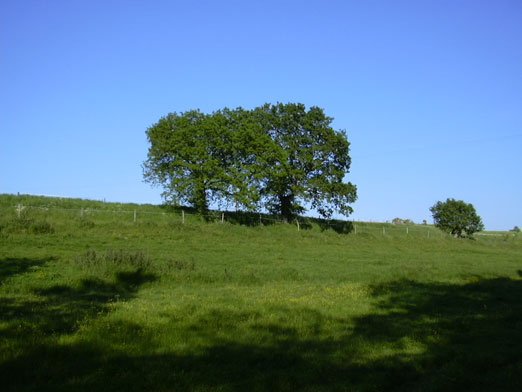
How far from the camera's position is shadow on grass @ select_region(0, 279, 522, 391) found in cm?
745

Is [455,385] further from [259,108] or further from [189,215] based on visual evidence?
[259,108]

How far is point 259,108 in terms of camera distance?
5925 centimetres

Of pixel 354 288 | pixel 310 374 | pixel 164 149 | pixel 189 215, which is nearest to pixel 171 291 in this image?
pixel 354 288

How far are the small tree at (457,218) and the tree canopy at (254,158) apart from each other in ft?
87.9

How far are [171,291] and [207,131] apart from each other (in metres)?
34.2

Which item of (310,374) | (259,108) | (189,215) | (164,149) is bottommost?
(310,374)

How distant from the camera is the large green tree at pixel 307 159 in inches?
2196

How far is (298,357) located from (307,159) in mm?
47440

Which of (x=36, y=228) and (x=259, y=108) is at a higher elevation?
A: (x=259, y=108)

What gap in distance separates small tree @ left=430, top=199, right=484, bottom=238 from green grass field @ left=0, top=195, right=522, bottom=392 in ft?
177

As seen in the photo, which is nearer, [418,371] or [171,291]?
[418,371]

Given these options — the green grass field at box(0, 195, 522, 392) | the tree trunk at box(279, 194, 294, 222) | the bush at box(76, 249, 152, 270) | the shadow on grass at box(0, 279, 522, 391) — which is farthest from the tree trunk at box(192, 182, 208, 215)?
the shadow on grass at box(0, 279, 522, 391)

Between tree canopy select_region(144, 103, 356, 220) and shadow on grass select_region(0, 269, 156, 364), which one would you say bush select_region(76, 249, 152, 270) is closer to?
shadow on grass select_region(0, 269, 156, 364)

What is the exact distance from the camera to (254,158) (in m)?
52.2
